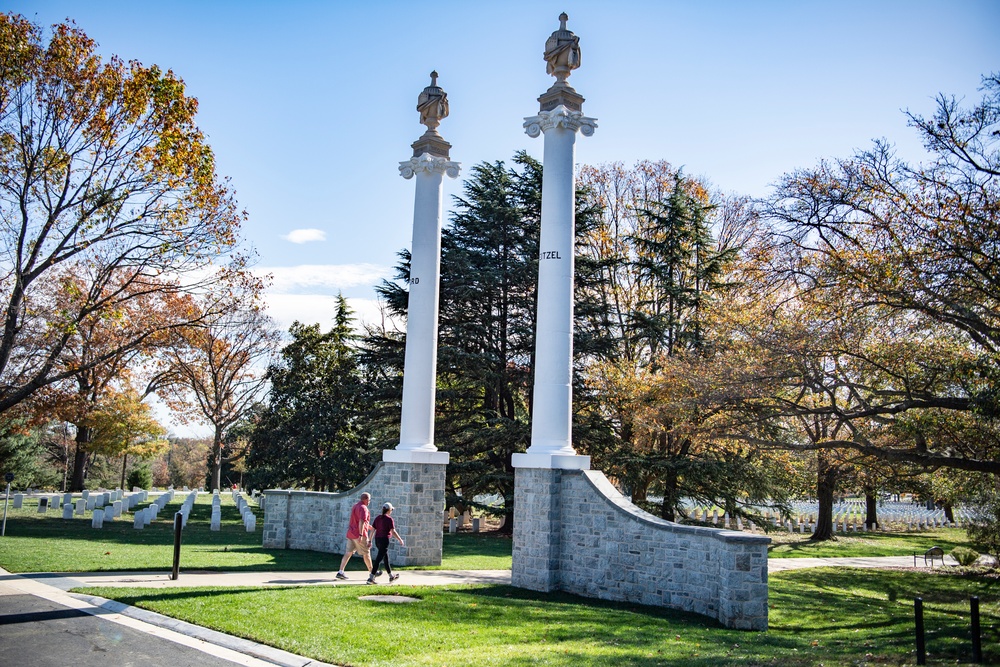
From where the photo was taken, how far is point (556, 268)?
568 inches

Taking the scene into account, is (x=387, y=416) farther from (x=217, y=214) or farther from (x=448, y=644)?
(x=448, y=644)

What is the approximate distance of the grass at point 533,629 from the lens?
7.94 m

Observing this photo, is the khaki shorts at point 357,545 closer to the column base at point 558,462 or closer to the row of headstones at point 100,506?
the column base at point 558,462

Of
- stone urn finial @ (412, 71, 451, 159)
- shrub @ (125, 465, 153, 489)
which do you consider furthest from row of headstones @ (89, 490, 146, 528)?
shrub @ (125, 465, 153, 489)

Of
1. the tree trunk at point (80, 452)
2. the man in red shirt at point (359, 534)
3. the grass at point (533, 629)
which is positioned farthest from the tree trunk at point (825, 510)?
the tree trunk at point (80, 452)

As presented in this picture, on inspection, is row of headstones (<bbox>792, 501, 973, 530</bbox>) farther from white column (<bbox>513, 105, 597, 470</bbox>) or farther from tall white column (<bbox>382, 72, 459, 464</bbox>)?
white column (<bbox>513, 105, 597, 470</bbox>)

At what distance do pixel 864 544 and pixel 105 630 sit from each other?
28.7 metres

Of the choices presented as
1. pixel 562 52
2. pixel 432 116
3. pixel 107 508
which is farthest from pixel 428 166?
pixel 107 508

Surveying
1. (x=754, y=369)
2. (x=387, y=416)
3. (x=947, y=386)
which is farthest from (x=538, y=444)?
(x=387, y=416)

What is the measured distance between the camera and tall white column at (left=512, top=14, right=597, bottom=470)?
1395 centimetres

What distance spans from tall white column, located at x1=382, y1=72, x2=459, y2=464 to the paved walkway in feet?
15.2

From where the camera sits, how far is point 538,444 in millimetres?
13977

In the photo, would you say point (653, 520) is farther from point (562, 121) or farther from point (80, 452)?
point (80, 452)

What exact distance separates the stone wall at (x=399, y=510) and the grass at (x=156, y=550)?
0.47m
